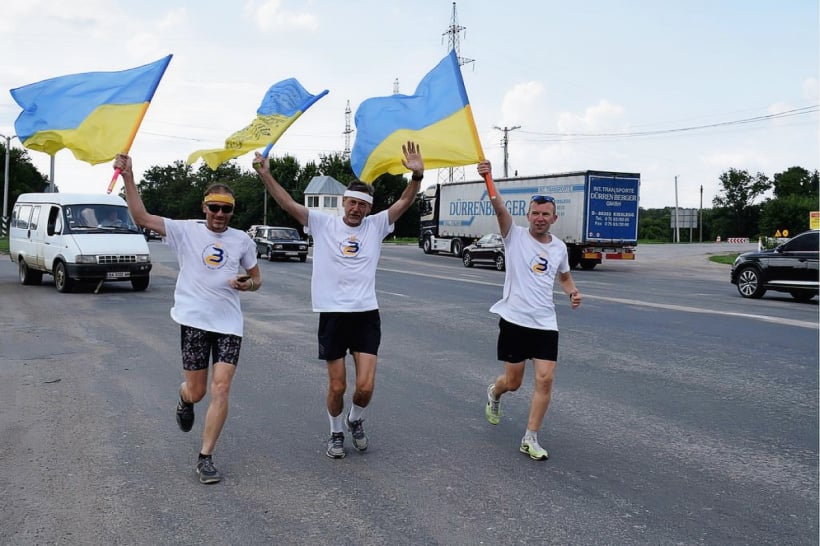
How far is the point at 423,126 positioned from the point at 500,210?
1566 mm

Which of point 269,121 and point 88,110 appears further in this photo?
point 88,110

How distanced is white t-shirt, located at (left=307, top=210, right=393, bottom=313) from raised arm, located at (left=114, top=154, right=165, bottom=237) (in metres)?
0.97

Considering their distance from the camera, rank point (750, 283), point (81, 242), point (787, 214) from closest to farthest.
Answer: point (81, 242), point (750, 283), point (787, 214)

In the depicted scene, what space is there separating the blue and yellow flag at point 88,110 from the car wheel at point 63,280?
35.6ft

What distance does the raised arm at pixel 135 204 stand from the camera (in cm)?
485

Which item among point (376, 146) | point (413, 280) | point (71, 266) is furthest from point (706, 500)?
point (413, 280)

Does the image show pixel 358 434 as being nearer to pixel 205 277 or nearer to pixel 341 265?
pixel 341 265

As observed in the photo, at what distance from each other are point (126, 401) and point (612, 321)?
8288 millimetres

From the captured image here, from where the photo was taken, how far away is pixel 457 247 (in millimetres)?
39062

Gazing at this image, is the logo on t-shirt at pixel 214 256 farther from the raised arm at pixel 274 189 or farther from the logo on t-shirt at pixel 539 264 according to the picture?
the logo on t-shirt at pixel 539 264

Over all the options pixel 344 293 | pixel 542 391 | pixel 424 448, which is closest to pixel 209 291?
pixel 344 293

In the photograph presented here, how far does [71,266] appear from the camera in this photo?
1606 cm

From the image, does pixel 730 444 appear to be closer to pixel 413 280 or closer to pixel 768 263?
pixel 768 263

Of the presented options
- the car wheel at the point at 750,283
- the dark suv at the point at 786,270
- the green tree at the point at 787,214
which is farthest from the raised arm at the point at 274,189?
the green tree at the point at 787,214
